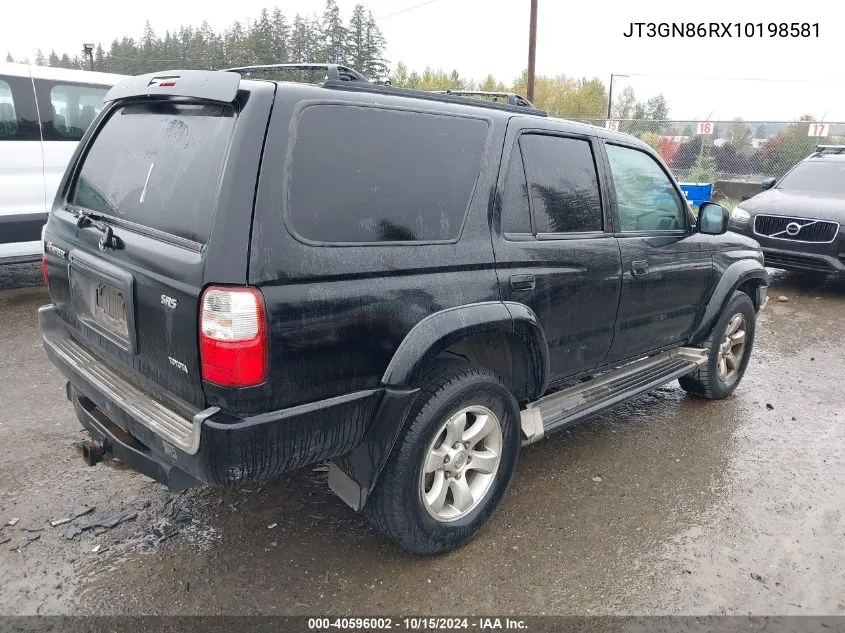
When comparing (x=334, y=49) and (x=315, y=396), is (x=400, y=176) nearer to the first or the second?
(x=315, y=396)

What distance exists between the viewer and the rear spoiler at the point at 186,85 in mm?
2240

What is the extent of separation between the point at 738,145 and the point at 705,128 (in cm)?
117

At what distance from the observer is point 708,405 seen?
468cm

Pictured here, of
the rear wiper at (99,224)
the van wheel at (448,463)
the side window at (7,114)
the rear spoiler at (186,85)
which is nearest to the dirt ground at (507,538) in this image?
the van wheel at (448,463)

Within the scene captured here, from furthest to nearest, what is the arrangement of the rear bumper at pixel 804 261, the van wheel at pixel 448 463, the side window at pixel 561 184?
1. the rear bumper at pixel 804 261
2. the side window at pixel 561 184
3. the van wheel at pixel 448 463

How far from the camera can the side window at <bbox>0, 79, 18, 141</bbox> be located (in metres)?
6.32

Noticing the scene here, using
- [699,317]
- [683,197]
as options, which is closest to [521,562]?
[699,317]

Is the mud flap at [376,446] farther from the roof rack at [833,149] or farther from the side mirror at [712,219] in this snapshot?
the roof rack at [833,149]

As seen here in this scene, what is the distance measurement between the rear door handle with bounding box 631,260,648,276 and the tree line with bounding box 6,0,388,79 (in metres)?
33.1

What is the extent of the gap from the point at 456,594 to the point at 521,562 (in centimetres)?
37

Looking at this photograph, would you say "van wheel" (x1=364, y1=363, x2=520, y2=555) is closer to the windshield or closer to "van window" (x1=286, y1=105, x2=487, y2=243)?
"van window" (x1=286, y1=105, x2=487, y2=243)

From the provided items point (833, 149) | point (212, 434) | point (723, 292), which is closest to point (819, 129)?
point (833, 149)

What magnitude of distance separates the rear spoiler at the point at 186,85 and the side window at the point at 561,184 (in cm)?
140

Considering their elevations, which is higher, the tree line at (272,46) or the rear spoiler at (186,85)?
the tree line at (272,46)
